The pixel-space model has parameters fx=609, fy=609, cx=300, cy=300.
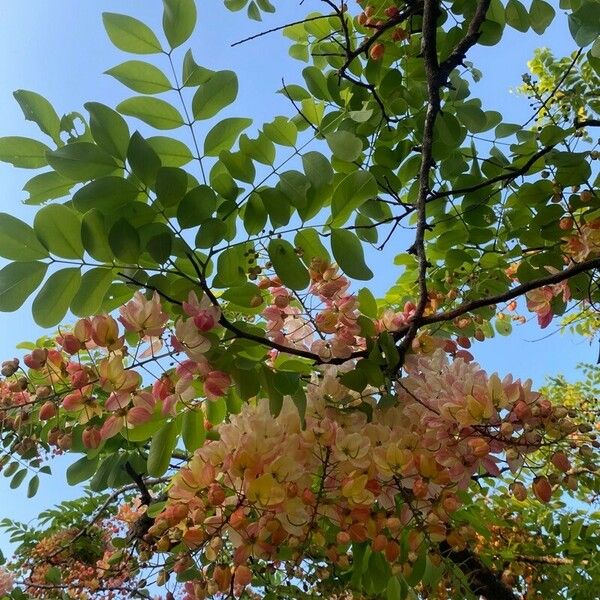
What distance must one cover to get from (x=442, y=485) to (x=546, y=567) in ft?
6.11

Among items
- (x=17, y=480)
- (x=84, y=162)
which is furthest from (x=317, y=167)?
(x=17, y=480)

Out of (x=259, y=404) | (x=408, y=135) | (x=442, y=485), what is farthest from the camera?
(x=408, y=135)

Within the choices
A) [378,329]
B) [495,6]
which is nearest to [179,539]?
[378,329]

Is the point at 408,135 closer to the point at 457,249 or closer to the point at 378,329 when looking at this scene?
the point at 457,249

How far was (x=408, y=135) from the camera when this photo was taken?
2.04 metres

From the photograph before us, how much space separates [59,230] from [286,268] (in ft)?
1.45

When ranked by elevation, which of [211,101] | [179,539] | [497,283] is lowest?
[179,539]

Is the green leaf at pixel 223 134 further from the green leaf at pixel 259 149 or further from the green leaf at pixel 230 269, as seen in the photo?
the green leaf at pixel 230 269

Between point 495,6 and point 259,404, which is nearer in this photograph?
point 259,404

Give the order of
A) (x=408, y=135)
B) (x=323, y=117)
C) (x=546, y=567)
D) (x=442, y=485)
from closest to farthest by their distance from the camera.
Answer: (x=442, y=485) → (x=323, y=117) → (x=408, y=135) → (x=546, y=567)

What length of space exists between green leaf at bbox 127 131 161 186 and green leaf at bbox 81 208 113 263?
104 mm

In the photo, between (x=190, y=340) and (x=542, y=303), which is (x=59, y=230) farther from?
(x=542, y=303)

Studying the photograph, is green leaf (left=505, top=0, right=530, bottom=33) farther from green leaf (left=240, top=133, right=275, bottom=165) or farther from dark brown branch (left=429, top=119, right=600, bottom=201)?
green leaf (left=240, top=133, right=275, bottom=165)

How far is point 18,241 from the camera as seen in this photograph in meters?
1.11
